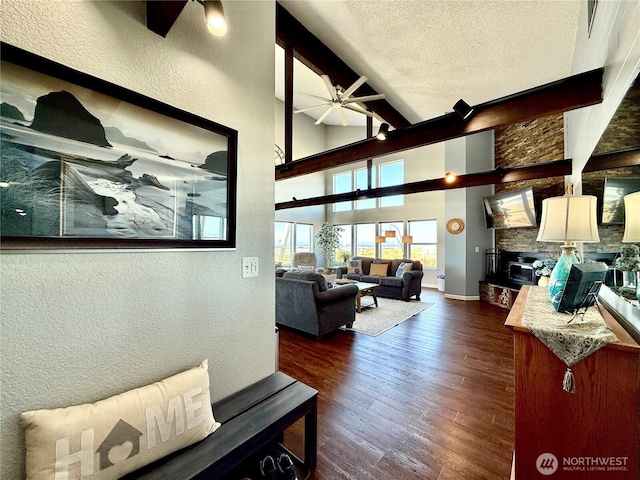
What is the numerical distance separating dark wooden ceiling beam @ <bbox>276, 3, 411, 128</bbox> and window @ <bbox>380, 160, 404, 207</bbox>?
5070 millimetres

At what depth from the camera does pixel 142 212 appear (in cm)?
113

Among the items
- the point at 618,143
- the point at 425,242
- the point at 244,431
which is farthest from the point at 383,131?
the point at 425,242

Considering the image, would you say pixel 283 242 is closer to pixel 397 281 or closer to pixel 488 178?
pixel 397 281

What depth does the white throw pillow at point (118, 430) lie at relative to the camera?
0.81 metres

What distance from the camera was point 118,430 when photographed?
92cm

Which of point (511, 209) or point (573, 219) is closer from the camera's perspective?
point (573, 219)

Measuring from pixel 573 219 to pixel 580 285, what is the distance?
55 cm

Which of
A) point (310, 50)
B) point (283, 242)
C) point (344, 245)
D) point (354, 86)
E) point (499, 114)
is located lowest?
point (344, 245)

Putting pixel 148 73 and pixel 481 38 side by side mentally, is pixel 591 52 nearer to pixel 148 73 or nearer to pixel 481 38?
pixel 481 38

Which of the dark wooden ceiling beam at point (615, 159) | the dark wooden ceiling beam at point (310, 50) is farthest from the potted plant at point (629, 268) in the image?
the dark wooden ceiling beam at point (310, 50)

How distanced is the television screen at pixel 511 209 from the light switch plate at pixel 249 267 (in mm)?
6182

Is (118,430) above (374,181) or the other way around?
the other way around

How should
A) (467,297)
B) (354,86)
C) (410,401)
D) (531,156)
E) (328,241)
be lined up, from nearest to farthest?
(410,401) < (354,86) < (531,156) < (467,297) < (328,241)

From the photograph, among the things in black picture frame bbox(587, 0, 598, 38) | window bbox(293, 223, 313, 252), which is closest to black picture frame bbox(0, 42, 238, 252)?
black picture frame bbox(587, 0, 598, 38)
